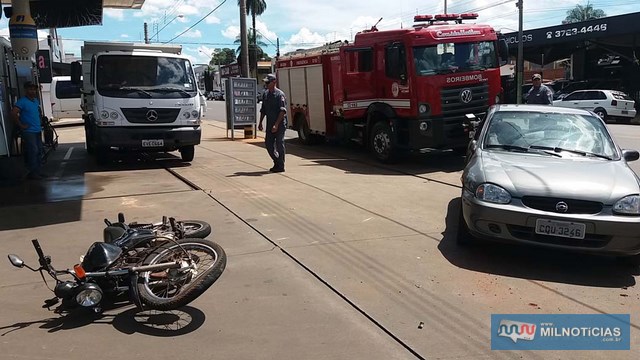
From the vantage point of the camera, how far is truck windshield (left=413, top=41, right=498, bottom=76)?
1102 cm

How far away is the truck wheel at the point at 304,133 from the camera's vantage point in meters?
16.0

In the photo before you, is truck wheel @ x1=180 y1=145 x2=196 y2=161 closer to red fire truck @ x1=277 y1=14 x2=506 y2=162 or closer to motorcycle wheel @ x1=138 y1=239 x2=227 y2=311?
red fire truck @ x1=277 y1=14 x2=506 y2=162

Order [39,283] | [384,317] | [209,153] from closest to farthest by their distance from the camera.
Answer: [384,317]
[39,283]
[209,153]

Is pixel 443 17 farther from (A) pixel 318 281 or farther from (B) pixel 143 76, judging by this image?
(A) pixel 318 281

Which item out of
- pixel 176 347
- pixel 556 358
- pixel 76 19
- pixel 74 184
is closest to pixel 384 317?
pixel 556 358

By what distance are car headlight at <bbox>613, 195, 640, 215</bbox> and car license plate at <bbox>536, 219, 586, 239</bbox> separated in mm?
365

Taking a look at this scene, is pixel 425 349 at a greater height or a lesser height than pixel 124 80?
lesser

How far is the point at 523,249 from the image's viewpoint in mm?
5750

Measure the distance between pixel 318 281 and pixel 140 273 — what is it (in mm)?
1562

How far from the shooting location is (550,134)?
6449mm

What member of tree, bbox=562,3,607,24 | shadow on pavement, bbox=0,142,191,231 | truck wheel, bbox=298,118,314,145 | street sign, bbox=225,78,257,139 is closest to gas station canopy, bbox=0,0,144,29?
street sign, bbox=225,78,257,139

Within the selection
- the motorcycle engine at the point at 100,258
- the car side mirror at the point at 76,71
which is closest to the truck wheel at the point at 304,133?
the car side mirror at the point at 76,71

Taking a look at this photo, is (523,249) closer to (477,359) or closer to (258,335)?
(477,359)

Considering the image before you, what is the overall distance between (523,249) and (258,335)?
10.7ft
